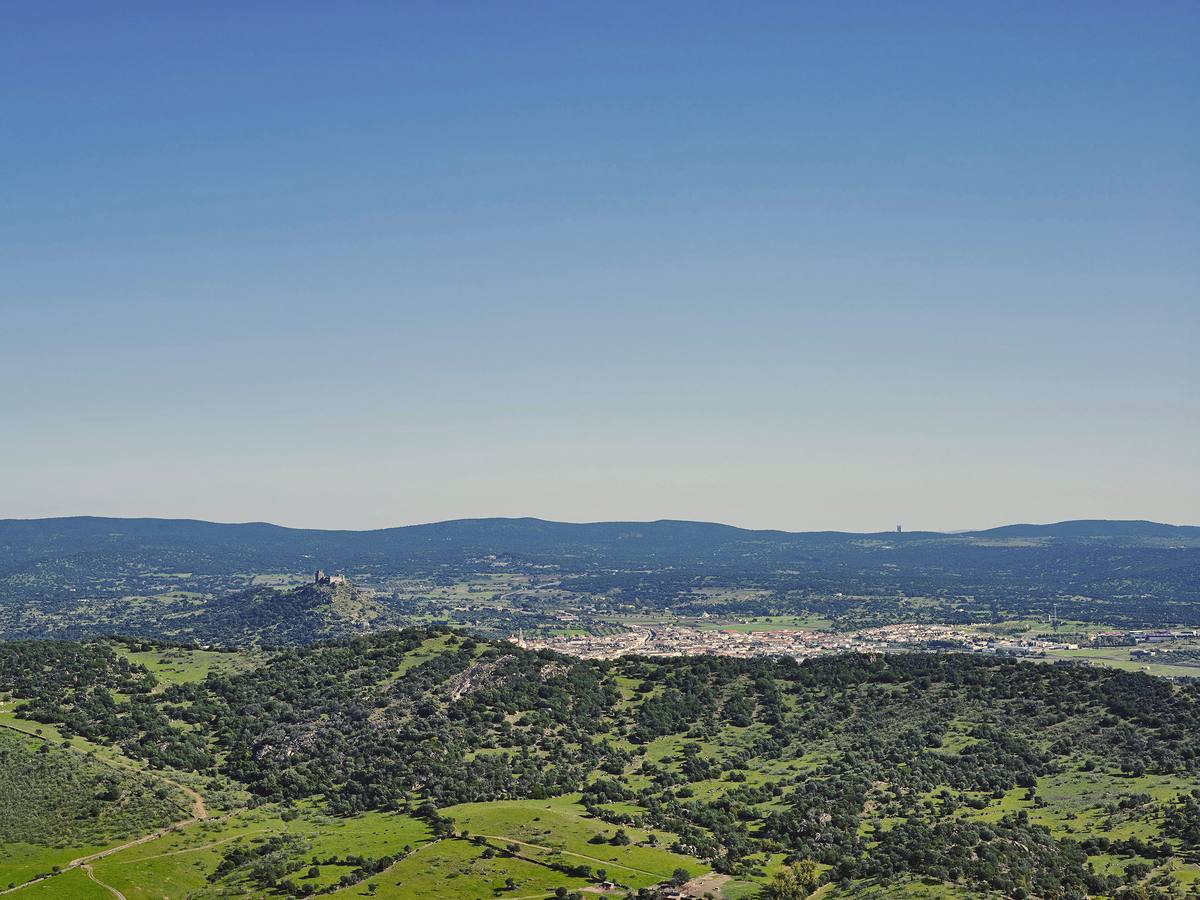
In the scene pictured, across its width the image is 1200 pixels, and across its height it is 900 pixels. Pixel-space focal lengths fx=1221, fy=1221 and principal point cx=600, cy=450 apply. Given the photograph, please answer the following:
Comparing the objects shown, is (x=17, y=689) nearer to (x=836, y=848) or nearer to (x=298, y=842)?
(x=298, y=842)

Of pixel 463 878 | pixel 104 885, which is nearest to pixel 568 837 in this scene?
pixel 463 878

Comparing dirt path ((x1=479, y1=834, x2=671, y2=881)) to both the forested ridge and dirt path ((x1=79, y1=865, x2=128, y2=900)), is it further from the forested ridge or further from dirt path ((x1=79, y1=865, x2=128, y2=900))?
dirt path ((x1=79, y1=865, x2=128, y2=900))

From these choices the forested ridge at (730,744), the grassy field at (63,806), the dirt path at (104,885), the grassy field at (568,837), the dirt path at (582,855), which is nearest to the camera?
the dirt path at (104,885)

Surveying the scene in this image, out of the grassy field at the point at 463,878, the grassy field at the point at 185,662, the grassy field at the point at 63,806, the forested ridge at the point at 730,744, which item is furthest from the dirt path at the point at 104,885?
the grassy field at the point at 185,662

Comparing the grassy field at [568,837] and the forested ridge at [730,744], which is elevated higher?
the forested ridge at [730,744]

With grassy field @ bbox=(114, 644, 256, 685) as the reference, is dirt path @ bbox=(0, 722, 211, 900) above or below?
below

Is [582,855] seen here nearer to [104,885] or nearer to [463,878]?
[463,878]

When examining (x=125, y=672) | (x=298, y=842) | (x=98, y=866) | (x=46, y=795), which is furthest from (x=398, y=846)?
(x=125, y=672)

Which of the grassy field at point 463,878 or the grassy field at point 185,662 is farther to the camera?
the grassy field at point 185,662

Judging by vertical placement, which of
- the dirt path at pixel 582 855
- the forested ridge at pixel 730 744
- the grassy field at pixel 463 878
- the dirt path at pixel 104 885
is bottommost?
the dirt path at pixel 104 885

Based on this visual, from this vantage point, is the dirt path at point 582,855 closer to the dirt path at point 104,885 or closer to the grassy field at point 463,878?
the grassy field at point 463,878

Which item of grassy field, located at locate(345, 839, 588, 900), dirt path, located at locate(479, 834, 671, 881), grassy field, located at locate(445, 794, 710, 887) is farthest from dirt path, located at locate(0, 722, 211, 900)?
dirt path, located at locate(479, 834, 671, 881)
